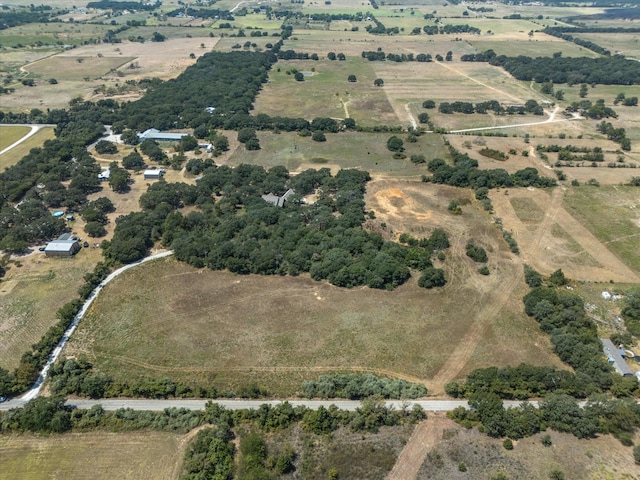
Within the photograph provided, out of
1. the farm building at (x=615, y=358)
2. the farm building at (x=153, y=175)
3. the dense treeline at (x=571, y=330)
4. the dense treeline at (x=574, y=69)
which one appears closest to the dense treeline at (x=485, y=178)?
the dense treeline at (x=571, y=330)

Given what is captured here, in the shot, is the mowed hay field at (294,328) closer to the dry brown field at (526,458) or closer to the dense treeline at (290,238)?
the dense treeline at (290,238)

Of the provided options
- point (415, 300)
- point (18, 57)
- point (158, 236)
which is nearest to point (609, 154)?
point (415, 300)

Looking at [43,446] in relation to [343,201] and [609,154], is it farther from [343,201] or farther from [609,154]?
[609,154]

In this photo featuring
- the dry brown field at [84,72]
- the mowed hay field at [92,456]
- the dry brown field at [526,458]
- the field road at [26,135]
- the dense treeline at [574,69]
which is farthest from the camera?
the dense treeline at [574,69]

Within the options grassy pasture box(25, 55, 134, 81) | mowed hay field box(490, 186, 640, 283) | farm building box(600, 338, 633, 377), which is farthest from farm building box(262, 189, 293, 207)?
grassy pasture box(25, 55, 134, 81)

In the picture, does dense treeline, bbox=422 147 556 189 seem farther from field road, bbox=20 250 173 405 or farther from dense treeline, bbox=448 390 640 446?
field road, bbox=20 250 173 405

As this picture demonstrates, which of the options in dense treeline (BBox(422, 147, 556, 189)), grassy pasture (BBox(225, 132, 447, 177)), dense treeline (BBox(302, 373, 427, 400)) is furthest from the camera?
grassy pasture (BBox(225, 132, 447, 177))
